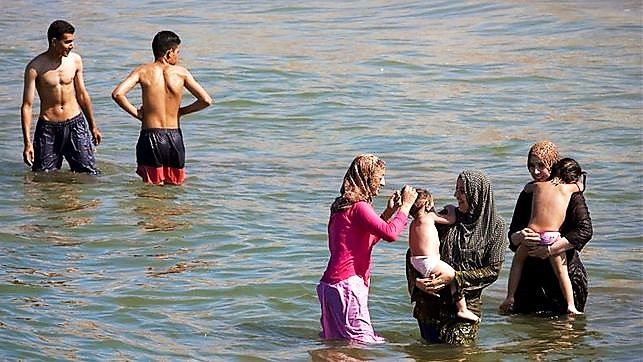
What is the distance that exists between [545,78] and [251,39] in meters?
5.43

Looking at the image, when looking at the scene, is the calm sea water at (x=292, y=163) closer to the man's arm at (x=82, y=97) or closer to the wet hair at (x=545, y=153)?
the man's arm at (x=82, y=97)

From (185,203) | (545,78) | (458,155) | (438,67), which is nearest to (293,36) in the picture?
(438,67)

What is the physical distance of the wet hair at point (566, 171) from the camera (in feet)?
27.2

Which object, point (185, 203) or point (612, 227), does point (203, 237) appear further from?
point (612, 227)

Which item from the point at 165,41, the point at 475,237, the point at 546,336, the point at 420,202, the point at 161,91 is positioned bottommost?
the point at 546,336

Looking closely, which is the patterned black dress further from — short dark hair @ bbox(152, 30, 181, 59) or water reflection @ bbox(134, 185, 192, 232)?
short dark hair @ bbox(152, 30, 181, 59)

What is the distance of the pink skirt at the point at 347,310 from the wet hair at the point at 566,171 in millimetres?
1435

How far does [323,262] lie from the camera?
1022 cm

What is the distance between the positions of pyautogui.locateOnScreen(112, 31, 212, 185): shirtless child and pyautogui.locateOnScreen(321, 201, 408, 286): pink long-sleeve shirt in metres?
4.21

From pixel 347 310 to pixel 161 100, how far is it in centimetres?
437

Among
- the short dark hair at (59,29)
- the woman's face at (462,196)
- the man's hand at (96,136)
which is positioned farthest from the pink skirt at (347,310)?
the man's hand at (96,136)

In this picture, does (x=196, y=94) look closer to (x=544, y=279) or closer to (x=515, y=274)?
(x=515, y=274)

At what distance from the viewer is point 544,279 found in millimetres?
8547

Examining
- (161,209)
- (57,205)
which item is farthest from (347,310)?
(57,205)
